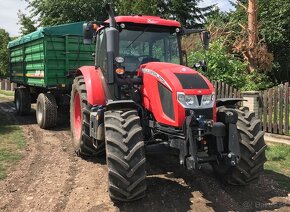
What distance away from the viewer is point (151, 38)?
6344 mm

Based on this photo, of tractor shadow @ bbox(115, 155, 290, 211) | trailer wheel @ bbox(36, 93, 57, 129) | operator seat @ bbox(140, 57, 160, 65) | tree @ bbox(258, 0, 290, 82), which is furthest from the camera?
tree @ bbox(258, 0, 290, 82)

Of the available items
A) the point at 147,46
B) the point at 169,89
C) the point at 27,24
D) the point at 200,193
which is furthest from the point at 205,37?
the point at 27,24

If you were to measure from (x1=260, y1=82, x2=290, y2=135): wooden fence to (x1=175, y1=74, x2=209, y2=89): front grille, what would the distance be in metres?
5.02

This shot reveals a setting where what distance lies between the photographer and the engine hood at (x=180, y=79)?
5.06 meters

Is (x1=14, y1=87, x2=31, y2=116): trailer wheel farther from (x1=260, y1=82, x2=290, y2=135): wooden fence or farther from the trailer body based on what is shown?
(x1=260, y1=82, x2=290, y2=135): wooden fence

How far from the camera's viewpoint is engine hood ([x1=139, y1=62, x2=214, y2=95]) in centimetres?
506

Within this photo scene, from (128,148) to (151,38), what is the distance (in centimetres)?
224

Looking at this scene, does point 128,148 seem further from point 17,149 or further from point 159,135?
point 17,149

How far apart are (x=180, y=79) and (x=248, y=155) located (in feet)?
4.67

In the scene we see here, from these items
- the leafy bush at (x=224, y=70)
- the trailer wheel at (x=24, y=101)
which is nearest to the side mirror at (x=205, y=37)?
the leafy bush at (x=224, y=70)

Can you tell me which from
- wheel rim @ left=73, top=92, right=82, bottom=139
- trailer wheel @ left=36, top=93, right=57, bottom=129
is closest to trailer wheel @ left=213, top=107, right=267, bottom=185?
wheel rim @ left=73, top=92, right=82, bottom=139

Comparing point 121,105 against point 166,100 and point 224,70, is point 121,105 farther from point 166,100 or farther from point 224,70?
point 224,70

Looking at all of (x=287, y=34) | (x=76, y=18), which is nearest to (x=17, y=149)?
(x=287, y=34)

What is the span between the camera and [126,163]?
15.6ft
